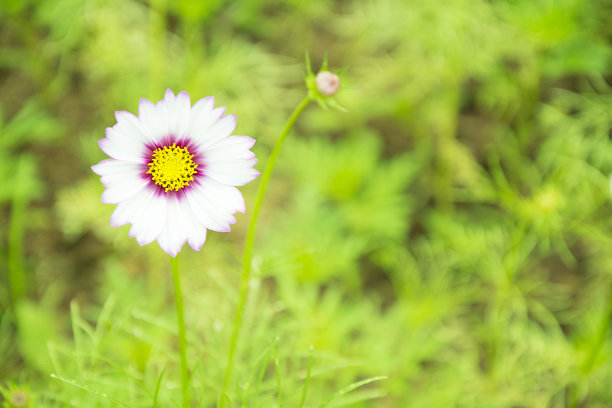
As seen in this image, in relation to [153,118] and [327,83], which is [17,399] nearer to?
[153,118]

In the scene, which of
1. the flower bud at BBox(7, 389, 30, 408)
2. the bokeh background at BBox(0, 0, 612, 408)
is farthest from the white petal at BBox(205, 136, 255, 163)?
the bokeh background at BBox(0, 0, 612, 408)

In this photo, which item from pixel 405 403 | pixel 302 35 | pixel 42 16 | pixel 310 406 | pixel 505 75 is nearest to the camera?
pixel 310 406

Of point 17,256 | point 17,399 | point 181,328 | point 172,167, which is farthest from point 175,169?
point 17,256

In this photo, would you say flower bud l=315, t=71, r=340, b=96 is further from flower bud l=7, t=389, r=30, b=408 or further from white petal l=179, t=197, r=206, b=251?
flower bud l=7, t=389, r=30, b=408

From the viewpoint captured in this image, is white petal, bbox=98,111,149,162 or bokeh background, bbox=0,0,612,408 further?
bokeh background, bbox=0,0,612,408

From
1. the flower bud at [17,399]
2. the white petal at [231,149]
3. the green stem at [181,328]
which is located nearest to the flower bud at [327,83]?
the white petal at [231,149]

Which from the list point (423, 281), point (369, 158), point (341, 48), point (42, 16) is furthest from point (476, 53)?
point (42, 16)

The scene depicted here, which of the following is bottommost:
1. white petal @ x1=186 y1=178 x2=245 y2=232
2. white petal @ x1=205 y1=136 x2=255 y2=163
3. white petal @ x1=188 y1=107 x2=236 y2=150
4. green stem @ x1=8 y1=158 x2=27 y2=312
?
green stem @ x1=8 y1=158 x2=27 y2=312

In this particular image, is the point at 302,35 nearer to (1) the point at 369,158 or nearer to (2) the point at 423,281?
(1) the point at 369,158
